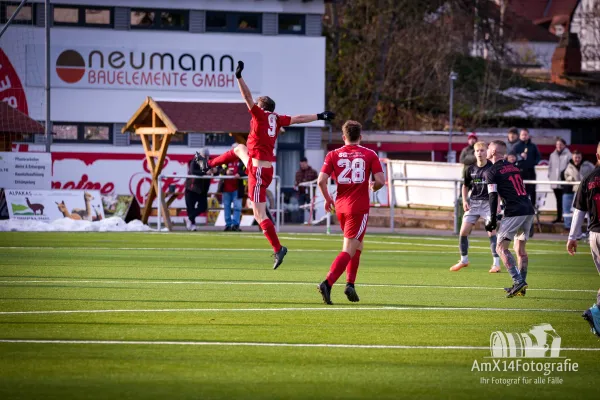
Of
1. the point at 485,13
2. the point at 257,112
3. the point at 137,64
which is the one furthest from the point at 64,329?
the point at 485,13

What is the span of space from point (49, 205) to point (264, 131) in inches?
509

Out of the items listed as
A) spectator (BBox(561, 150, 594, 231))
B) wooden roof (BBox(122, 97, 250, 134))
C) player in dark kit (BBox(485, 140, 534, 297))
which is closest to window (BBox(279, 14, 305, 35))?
wooden roof (BBox(122, 97, 250, 134))

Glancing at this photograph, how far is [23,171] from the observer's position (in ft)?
95.1

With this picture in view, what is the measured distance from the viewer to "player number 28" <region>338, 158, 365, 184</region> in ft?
41.4

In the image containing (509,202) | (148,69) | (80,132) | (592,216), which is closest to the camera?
(592,216)

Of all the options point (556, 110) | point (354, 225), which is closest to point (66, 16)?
point (556, 110)

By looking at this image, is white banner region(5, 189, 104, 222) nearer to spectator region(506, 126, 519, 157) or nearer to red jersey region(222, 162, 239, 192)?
red jersey region(222, 162, 239, 192)

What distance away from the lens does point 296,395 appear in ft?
24.1

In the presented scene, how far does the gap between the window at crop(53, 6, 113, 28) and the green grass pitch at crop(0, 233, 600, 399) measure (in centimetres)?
2409

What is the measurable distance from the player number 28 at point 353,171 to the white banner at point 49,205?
17.1 m

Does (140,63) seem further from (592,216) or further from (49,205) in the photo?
(592,216)

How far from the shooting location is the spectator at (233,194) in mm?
29250

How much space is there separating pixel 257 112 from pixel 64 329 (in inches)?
289

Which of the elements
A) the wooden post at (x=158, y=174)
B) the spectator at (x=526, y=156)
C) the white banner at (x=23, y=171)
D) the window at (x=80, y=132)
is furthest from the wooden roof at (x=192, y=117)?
the window at (x=80, y=132)
